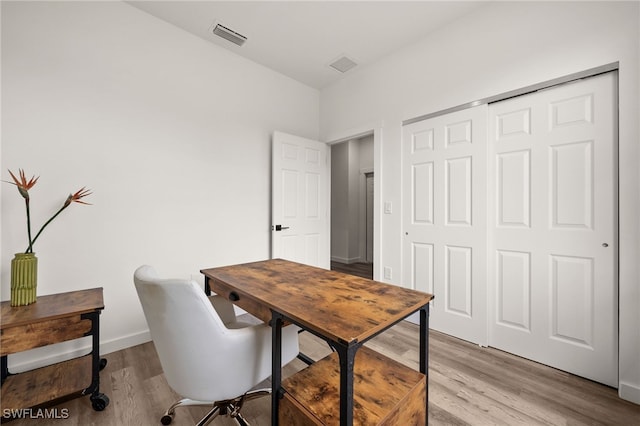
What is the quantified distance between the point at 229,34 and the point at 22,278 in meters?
Answer: 2.56

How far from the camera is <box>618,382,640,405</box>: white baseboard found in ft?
5.06

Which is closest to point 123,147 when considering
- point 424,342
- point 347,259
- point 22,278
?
point 22,278

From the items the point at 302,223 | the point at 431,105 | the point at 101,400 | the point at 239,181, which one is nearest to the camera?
the point at 101,400

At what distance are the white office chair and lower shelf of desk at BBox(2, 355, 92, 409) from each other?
3.09 ft

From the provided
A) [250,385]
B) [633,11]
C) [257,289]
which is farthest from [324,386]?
[633,11]

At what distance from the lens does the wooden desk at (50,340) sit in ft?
4.49

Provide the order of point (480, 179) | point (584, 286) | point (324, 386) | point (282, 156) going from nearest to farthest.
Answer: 1. point (324, 386)
2. point (584, 286)
3. point (480, 179)
4. point (282, 156)

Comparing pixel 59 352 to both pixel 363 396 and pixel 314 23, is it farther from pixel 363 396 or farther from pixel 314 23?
pixel 314 23

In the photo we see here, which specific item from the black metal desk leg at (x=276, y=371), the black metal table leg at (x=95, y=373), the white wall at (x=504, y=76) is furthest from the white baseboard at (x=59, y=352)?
the white wall at (x=504, y=76)

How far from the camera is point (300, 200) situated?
11.0ft

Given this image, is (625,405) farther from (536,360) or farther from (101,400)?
(101,400)

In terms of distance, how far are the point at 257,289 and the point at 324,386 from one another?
55 centimetres

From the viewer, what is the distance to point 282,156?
317 centimetres

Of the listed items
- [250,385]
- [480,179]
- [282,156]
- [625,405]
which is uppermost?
[282,156]
